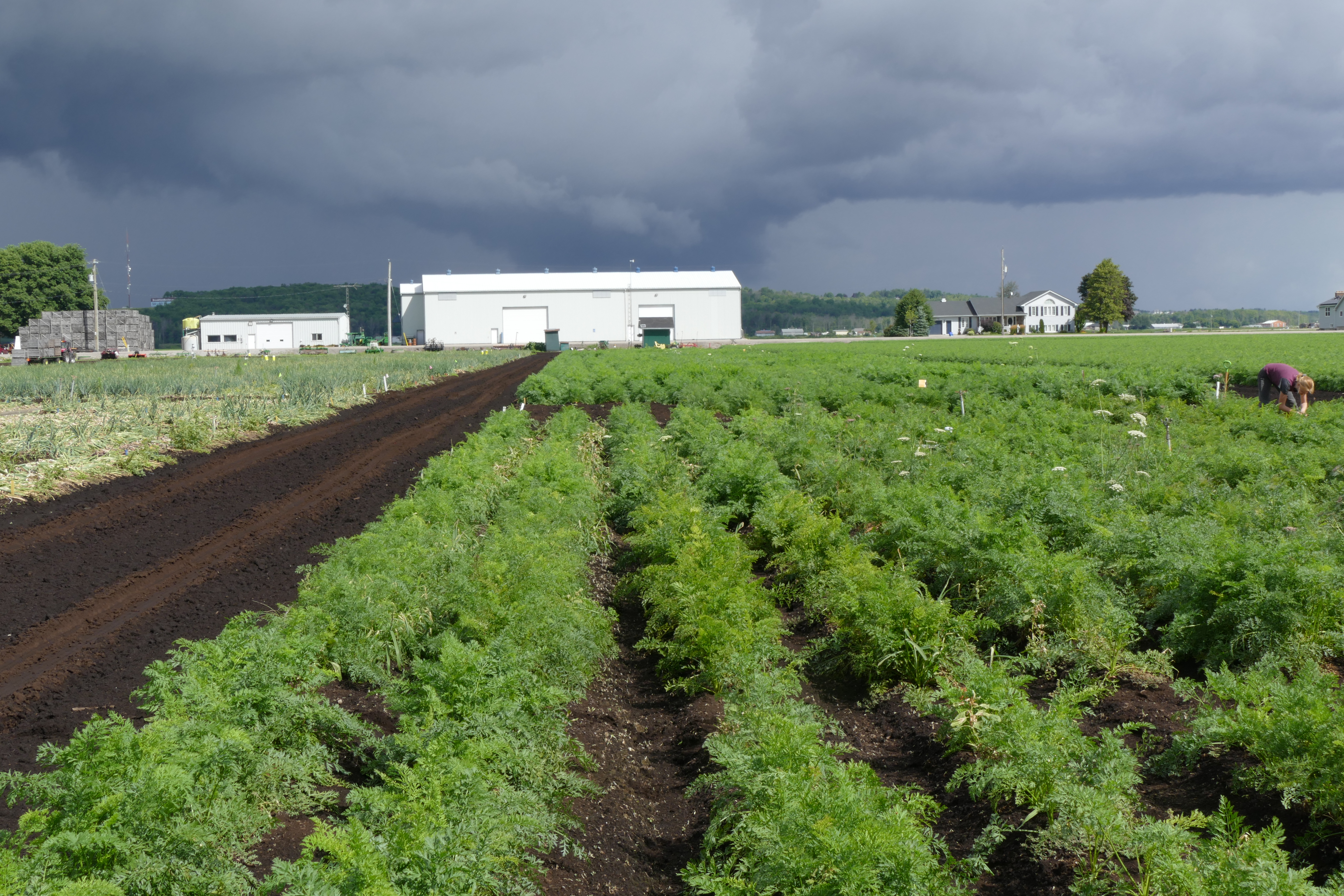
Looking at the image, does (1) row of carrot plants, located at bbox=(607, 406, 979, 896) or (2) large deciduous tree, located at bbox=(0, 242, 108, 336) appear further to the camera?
(2) large deciduous tree, located at bbox=(0, 242, 108, 336)

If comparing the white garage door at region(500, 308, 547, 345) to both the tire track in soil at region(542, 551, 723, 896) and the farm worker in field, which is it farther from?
the tire track in soil at region(542, 551, 723, 896)

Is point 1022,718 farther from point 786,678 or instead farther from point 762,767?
point 786,678

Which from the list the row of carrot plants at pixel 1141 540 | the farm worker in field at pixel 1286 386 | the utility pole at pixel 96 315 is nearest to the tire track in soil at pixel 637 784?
the row of carrot plants at pixel 1141 540

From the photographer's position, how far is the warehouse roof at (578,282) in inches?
4053

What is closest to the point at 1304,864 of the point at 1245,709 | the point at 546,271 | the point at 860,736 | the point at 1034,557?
the point at 1245,709

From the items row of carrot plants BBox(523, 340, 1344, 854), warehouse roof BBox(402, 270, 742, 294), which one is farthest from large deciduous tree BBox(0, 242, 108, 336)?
row of carrot plants BBox(523, 340, 1344, 854)

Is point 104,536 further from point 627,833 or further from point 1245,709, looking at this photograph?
point 1245,709

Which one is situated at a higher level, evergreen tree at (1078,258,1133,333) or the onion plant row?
evergreen tree at (1078,258,1133,333)

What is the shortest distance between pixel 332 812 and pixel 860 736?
386cm

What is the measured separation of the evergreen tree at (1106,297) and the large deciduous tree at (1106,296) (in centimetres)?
3

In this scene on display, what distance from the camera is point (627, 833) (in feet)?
19.3

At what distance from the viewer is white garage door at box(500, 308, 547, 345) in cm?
10206

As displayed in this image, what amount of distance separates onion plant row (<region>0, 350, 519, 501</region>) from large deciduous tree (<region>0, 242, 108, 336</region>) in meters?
93.7

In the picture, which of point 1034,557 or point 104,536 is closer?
point 1034,557
